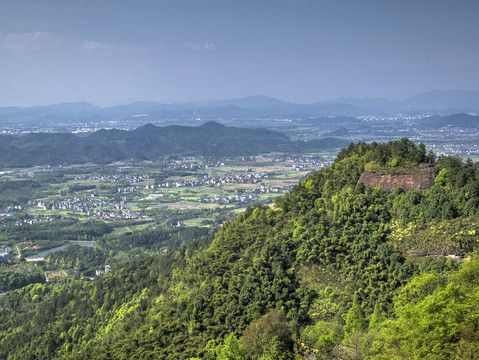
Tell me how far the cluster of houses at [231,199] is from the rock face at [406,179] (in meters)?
72.6

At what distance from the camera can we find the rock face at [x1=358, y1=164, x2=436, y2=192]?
33.2 meters


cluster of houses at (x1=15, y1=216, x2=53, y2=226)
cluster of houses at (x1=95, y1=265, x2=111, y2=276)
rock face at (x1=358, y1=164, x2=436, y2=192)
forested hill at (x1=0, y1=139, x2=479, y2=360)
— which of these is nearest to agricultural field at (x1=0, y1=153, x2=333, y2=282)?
cluster of houses at (x1=15, y1=216, x2=53, y2=226)

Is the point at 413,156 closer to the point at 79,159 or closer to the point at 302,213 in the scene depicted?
the point at 302,213

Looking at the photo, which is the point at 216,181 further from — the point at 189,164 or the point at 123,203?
the point at 189,164

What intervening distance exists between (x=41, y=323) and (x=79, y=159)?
481 feet

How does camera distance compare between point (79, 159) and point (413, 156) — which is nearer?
point (413, 156)

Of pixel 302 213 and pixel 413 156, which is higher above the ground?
pixel 413 156

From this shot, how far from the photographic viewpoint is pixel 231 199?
110 metres

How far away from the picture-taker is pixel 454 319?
54.1 feet

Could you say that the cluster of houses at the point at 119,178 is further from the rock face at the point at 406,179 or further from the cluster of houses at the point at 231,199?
the rock face at the point at 406,179

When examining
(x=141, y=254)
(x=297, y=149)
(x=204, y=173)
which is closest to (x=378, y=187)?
(x=141, y=254)

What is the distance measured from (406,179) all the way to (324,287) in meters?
11.1

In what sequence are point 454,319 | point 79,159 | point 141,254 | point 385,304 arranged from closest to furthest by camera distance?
point 454,319, point 385,304, point 141,254, point 79,159

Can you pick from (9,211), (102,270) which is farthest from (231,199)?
(9,211)
